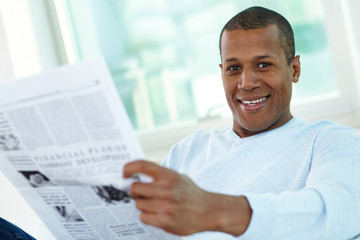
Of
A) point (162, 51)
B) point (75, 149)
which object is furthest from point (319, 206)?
point (162, 51)

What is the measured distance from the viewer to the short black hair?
1.32 m

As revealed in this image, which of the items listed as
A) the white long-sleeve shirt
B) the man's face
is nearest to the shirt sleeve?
the white long-sleeve shirt

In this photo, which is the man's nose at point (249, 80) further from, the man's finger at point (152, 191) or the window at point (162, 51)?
the window at point (162, 51)

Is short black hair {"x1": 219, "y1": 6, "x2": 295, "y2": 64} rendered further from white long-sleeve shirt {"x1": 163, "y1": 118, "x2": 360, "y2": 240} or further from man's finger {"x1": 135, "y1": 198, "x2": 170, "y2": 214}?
man's finger {"x1": 135, "y1": 198, "x2": 170, "y2": 214}

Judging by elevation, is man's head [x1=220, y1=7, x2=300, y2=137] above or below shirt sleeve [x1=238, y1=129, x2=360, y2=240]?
above

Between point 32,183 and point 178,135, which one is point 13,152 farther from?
point 178,135

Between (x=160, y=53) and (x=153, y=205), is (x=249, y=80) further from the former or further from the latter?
(x=160, y=53)

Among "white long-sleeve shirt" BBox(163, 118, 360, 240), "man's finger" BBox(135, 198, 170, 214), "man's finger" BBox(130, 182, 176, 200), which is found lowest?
"white long-sleeve shirt" BBox(163, 118, 360, 240)

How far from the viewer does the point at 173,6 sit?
8.36ft

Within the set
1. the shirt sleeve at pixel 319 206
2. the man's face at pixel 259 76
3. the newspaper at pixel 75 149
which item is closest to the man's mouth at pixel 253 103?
the man's face at pixel 259 76

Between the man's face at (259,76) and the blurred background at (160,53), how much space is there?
3.45 ft

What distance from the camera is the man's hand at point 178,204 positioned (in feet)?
2.20

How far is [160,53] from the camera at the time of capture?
2615mm

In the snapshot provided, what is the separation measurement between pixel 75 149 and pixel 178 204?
8.8 inches
